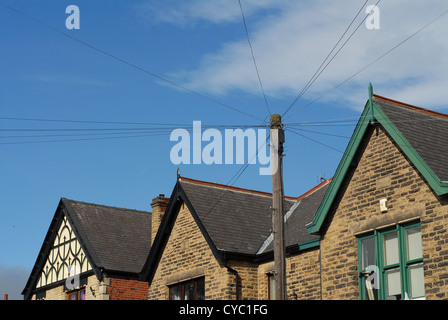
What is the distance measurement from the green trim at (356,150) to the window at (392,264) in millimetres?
1352

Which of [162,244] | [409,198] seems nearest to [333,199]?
[409,198]

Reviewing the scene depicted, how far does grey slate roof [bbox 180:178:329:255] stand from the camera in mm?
25562

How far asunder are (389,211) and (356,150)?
2.13m

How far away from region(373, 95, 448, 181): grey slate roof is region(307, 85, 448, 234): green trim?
15 centimetres

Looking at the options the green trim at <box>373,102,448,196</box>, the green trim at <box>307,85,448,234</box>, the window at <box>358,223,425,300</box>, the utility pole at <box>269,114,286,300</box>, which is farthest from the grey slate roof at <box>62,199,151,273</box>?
the utility pole at <box>269,114,286,300</box>

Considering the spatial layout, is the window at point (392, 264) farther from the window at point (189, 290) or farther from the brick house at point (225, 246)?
the window at point (189, 290)

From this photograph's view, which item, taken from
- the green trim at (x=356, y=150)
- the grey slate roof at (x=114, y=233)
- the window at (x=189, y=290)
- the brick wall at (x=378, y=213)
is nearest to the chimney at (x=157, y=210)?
the grey slate roof at (x=114, y=233)

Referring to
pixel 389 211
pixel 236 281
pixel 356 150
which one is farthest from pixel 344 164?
pixel 236 281

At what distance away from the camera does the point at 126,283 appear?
32.4 metres

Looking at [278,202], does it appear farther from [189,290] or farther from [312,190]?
[312,190]

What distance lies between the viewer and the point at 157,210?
32312mm
